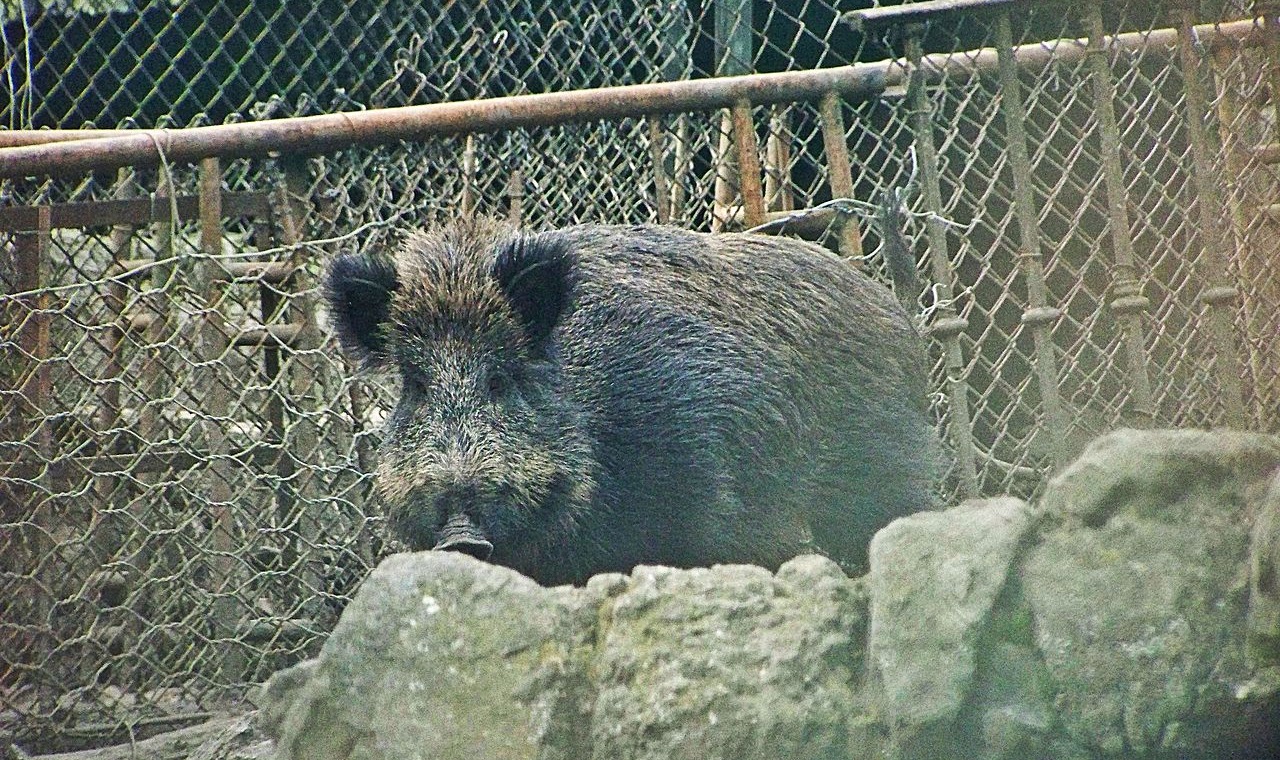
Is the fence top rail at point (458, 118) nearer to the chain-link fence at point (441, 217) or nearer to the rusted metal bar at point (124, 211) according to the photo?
the chain-link fence at point (441, 217)

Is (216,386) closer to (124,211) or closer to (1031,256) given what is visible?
(124,211)

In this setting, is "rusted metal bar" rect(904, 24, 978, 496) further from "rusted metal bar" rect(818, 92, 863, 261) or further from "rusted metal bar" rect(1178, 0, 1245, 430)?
"rusted metal bar" rect(1178, 0, 1245, 430)

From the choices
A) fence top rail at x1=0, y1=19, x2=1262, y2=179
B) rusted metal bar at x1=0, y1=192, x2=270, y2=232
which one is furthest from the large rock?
rusted metal bar at x1=0, y1=192, x2=270, y2=232

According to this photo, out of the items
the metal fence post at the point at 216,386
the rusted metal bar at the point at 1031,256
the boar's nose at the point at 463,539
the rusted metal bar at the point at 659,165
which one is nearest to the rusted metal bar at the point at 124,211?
the metal fence post at the point at 216,386

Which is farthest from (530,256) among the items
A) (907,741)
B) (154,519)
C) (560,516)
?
(907,741)

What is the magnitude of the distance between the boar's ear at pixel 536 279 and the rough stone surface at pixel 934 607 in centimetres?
216

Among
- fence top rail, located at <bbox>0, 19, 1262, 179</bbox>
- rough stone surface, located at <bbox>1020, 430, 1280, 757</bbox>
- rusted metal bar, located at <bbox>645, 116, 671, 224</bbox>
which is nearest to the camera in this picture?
rough stone surface, located at <bbox>1020, 430, 1280, 757</bbox>

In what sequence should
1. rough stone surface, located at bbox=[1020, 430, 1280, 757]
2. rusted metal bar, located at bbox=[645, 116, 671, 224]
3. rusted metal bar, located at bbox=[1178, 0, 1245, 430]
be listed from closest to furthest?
rough stone surface, located at bbox=[1020, 430, 1280, 757]
rusted metal bar, located at bbox=[1178, 0, 1245, 430]
rusted metal bar, located at bbox=[645, 116, 671, 224]

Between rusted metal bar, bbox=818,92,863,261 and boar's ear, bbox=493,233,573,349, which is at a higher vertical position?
rusted metal bar, bbox=818,92,863,261

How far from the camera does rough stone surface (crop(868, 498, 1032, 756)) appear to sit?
6.94 feet

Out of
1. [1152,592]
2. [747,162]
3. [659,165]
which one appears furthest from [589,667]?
[659,165]

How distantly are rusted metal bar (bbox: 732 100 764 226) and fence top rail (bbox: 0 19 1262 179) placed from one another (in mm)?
66

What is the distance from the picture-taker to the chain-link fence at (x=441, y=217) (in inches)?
168

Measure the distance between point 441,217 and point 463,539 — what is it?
288cm
